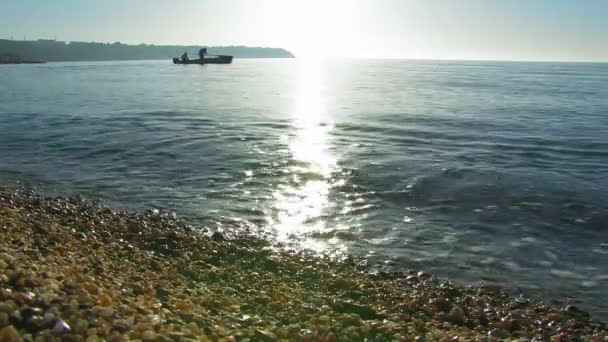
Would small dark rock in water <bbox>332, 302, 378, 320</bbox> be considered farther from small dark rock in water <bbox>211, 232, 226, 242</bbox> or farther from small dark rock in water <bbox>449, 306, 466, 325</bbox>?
small dark rock in water <bbox>211, 232, 226, 242</bbox>

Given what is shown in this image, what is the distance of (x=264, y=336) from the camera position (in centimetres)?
584

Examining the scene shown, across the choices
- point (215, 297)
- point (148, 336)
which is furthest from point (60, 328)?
point (215, 297)

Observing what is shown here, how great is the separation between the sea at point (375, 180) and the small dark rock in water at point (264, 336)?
3798 millimetres

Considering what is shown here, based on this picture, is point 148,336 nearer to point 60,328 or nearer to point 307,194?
point 60,328

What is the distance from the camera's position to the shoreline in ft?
16.6

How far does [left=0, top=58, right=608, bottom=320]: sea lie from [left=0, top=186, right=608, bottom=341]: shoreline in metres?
0.96

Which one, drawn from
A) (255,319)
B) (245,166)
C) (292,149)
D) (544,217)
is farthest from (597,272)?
(292,149)

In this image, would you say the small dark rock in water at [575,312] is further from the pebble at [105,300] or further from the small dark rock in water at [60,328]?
the small dark rock in water at [60,328]

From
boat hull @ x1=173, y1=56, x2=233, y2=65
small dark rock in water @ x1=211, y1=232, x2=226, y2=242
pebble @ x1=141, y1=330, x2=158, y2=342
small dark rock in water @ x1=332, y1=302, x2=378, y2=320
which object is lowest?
small dark rock in water @ x1=332, y1=302, x2=378, y2=320

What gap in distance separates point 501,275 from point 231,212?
6710 millimetres

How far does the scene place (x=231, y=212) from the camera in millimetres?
12367

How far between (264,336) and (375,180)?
10.5 m

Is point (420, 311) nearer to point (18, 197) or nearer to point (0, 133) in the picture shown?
point (18, 197)

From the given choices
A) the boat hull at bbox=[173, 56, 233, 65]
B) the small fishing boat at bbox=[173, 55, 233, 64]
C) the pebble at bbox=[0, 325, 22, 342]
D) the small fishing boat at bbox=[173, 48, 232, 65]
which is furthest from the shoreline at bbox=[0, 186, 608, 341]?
the boat hull at bbox=[173, 56, 233, 65]
